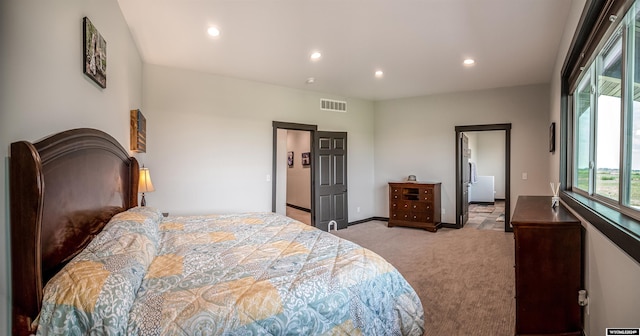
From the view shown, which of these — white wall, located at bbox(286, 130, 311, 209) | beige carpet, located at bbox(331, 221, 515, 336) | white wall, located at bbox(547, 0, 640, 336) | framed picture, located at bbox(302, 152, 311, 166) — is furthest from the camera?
white wall, located at bbox(286, 130, 311, 209)

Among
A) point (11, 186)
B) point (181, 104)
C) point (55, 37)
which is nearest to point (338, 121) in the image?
point (181, 104)

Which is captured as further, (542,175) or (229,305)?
(542,175)

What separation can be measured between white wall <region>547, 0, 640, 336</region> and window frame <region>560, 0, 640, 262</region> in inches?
3.6

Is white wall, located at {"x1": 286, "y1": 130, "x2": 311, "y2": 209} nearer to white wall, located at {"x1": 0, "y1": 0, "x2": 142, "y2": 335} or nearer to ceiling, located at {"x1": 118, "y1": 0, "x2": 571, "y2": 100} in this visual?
ceiling, located at {"x1": 118, "y1": 0, "x2": 571, "y2": 100}

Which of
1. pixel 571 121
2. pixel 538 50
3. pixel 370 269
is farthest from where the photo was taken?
pixel 538 50

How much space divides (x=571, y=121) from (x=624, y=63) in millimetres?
1959

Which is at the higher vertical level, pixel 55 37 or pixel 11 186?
pixel 55 37

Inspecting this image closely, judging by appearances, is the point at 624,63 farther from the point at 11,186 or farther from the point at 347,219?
the point at 347,219

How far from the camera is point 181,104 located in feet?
14.5

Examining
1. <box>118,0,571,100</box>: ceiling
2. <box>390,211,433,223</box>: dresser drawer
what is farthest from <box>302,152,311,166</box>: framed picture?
<box>118,0,571,100</box>: ceiling

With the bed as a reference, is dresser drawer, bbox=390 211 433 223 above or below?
below

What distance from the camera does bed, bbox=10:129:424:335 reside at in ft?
3.70

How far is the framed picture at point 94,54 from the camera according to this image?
188cm

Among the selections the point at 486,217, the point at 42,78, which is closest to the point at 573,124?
the point at 42,78
